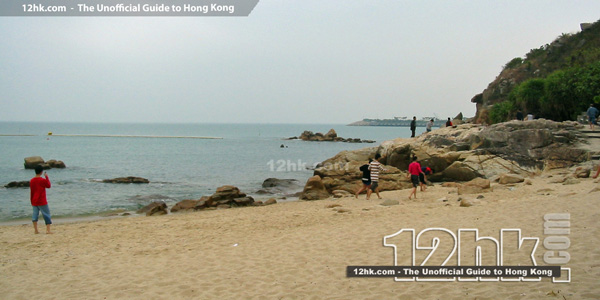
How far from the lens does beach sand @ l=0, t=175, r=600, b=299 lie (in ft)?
22.0

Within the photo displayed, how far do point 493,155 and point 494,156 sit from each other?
120 millimetres

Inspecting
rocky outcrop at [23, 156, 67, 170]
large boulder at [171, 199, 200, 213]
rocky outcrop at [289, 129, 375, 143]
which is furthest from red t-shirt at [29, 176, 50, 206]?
rocky outcrop at [289, 129, 375, 143]

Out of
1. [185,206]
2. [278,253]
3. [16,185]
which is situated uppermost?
[278,253]

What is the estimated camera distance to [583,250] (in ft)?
23.8

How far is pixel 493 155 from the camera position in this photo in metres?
21.8

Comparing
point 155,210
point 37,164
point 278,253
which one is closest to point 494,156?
point 278,253

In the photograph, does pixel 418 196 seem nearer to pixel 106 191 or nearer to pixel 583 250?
pixel 583 250

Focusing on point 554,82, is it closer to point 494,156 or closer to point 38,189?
point 494,156

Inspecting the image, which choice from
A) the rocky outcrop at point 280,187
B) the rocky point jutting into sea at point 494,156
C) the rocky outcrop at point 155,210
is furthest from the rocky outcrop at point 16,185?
the rocky point jutting into sea at point 494,156

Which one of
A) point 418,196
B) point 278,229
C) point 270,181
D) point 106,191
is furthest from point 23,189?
point 418,196

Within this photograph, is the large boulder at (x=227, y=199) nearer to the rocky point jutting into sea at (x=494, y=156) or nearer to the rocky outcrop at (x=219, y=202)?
the rocky outcrop at (x=219, y=202)

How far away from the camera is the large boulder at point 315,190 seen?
20.8 metres

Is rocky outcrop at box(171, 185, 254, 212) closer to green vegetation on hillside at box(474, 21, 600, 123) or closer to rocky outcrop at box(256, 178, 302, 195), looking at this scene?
rocky outcrop at box(256, 178, 302, 195)

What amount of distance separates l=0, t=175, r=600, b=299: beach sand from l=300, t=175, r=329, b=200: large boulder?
587 cm
